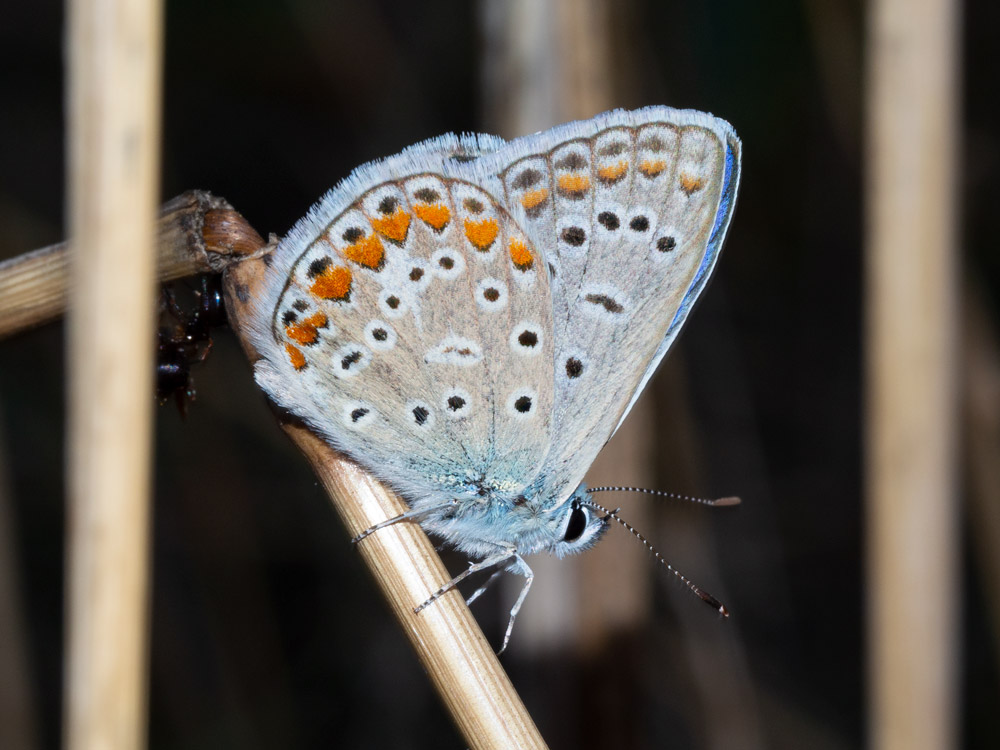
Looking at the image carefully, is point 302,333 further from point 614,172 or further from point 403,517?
point 614,172

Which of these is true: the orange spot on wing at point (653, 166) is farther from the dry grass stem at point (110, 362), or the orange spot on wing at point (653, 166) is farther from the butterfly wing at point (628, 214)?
the dry grass stem at point (110, 362)

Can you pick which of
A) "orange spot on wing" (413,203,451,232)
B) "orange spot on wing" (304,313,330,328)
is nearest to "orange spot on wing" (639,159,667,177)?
"orange spot on wing" (413,203,451,232)

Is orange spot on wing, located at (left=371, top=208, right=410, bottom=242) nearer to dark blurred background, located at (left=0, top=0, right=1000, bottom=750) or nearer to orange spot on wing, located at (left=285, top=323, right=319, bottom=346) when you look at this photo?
orange spot on wing, located at (left=285, top=323, right=319, bottom=346)

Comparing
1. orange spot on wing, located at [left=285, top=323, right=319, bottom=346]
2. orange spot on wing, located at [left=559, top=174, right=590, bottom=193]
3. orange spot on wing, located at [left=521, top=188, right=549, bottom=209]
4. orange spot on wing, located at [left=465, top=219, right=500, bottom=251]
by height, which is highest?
orange spot on wing, located at [left=559, top=174, right=590, bottom=193]

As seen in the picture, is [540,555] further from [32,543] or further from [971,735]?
[32,543]

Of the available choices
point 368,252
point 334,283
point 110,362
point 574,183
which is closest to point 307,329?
point 334,283

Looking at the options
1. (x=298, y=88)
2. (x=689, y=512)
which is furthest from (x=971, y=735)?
(x=298, y=88)

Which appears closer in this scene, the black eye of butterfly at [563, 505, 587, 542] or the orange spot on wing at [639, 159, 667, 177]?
the orange spot on wing at [639, 159, 667, 177]
